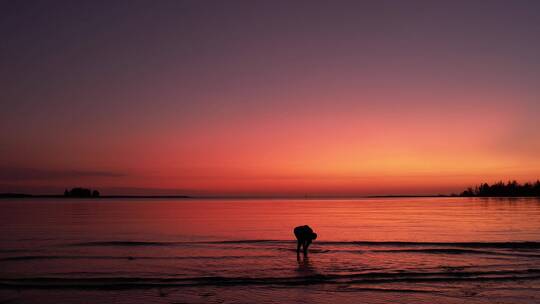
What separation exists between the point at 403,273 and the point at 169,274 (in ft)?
28.4

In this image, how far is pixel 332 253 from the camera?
21.5 meters

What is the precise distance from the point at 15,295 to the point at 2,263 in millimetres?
6169

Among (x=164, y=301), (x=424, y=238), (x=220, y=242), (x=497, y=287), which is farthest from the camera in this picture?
(x=424, y=238)

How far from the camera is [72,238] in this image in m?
27.2

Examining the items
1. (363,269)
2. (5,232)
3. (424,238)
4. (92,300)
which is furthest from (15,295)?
(424,238)

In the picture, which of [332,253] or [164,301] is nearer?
[164,301]

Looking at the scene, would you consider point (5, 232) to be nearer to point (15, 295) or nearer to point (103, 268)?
point (103, 268)

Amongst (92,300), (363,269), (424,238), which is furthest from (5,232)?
(424,238)

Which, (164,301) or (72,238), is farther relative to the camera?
(72,238)

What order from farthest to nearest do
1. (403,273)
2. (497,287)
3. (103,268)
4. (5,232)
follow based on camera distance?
(5,232)
(103,268)
(403,273)
(497,287)

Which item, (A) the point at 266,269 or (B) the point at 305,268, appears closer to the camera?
(A) the point at 266,269

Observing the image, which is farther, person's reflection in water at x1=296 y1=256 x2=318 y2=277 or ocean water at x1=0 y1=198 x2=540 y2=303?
person's reflection in water at x1=296 y1=256 x2=318 y2=277

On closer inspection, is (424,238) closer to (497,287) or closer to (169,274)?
(497,287)

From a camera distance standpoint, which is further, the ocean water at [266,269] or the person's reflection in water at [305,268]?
the person's reflection in water at [305,268]
